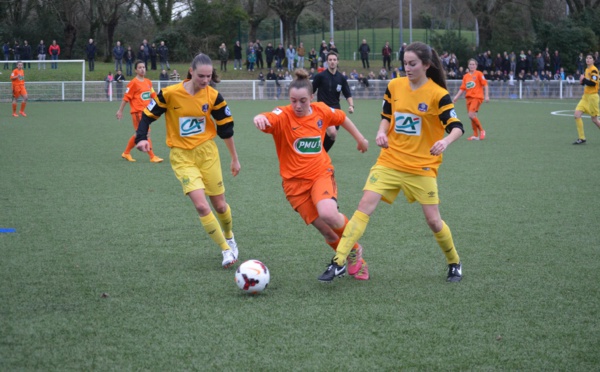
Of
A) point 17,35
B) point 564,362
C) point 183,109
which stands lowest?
point 564,362

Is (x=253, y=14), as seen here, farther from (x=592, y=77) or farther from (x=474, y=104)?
(x=592, y=77)

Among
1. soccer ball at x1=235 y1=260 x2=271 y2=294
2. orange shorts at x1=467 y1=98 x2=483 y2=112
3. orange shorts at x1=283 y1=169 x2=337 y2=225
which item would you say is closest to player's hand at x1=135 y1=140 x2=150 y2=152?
orange shorts at x1=283 y1=169 x2=337 y2=225

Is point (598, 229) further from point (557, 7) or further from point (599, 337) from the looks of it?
point (557, 7)

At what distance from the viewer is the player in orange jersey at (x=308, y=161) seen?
18.3ft

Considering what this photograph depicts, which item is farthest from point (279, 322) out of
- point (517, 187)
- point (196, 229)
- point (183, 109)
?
point (517, 187)

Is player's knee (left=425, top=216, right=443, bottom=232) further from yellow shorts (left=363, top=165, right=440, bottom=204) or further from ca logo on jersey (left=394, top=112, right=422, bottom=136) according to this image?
ca logo on jersey (left=394, top=112, right=422, bottom=136)

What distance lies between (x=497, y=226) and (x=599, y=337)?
11.2 feet

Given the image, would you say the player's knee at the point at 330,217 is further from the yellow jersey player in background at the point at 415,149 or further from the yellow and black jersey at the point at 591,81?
the yellow and black jersey at the point at 591,81

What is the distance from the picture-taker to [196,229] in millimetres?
7789

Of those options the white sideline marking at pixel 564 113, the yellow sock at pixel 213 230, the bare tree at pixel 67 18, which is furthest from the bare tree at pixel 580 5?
the yellow sock at pixel 213 230

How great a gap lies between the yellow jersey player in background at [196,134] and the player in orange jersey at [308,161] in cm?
84

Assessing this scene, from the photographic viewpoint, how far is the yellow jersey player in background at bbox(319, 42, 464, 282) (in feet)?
17.9

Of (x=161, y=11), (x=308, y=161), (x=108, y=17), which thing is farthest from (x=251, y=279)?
(x=161, y=11)

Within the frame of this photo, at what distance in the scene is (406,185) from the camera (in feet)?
18.3
